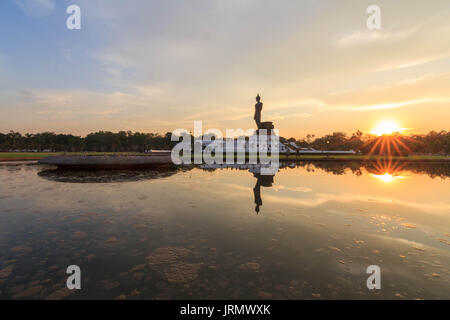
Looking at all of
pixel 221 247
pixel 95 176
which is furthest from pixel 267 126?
pixel 221 247

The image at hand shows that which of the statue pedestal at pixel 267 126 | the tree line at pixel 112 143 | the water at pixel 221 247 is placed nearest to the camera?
the water at pixel 221 247

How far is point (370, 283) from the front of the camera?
4.29 metres

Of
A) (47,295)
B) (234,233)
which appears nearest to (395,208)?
(234,233)

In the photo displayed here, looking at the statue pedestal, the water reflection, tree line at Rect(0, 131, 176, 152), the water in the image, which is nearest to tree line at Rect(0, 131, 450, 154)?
tree line at Rect(0, 131, 176, 152)

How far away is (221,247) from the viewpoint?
564 cm

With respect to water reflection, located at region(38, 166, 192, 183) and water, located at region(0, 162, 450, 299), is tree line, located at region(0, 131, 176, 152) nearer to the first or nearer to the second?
water reflection, located at region(38, 166, 192, 183)

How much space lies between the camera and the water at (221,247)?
4.03 meters

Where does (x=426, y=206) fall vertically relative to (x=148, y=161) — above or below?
below

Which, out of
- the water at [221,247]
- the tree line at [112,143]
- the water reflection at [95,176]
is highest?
the tree line at [112,143]

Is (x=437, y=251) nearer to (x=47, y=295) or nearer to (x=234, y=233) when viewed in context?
(x=234, y=233)

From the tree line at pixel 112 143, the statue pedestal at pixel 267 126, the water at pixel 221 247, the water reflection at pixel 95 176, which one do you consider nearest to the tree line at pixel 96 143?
the tree line at pixel 112 143

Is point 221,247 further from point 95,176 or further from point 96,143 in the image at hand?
point 96,143

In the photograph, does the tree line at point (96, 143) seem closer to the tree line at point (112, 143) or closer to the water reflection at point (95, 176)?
the tree line at point (112, 143)
